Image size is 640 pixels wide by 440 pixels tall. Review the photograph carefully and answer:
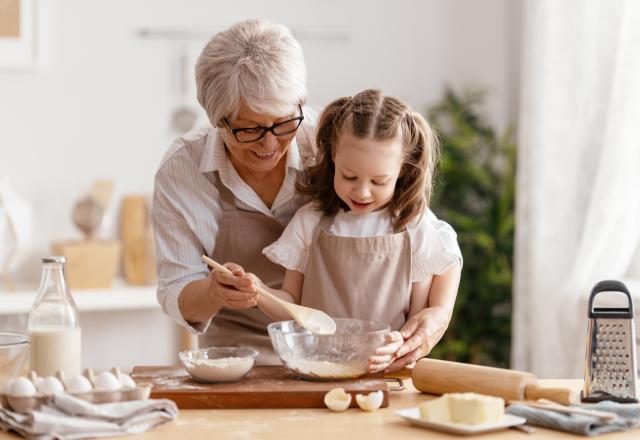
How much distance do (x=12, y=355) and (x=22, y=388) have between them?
181mm

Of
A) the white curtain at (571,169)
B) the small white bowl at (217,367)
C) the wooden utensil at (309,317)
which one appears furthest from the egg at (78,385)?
the white curtain at (571,169)

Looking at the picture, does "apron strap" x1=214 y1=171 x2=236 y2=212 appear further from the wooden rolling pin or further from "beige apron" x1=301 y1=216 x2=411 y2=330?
the wooden rolling pin

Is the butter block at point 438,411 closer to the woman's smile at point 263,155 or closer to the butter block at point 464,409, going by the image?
the butter block at point 464,409

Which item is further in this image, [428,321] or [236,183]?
[236,183]

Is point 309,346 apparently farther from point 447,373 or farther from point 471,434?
point 471,434

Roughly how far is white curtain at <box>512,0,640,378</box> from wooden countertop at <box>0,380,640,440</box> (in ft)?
7.08

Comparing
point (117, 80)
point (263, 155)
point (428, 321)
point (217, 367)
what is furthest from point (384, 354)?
point (117, 80)

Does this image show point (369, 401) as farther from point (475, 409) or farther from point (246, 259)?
point (246, 259)

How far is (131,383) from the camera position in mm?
1877

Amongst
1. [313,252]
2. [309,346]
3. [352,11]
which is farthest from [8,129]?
[309,346]

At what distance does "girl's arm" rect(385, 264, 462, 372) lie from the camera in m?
2.18

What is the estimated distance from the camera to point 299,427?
1828 mm

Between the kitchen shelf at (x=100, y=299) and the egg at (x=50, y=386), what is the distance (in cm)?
208

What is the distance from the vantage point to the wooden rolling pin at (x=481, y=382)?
1.95m
